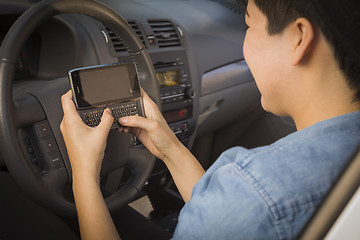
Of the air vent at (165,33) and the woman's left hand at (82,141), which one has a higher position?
the air vent at (165,33)

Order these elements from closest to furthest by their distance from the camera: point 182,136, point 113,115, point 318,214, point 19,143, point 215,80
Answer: point 318,214 < point 19,143 < point 113,115 < point 182,136 < point 215,80

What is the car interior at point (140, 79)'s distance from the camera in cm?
94

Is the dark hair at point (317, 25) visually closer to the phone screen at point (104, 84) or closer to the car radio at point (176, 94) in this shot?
the phone screen at point (104, 84)

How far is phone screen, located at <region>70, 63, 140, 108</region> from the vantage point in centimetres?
98

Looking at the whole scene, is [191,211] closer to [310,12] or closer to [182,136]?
[310,12]

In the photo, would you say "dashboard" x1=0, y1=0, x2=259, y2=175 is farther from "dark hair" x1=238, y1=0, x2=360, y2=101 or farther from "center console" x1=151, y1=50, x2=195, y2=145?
"dark hair" x1=238, y1=0, x2=360, y2=101

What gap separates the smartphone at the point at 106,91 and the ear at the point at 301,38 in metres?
0.52

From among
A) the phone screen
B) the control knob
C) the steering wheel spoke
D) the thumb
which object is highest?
the phone screen

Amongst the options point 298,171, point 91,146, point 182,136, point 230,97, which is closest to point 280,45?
point 298,171

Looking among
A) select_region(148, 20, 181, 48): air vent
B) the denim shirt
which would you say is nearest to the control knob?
select_region(148, 20, 181, 48): air vent

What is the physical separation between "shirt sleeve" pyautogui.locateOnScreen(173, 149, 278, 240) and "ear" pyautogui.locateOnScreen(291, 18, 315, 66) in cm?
24

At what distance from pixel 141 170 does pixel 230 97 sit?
3.61ft

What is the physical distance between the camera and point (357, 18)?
25.0 inches

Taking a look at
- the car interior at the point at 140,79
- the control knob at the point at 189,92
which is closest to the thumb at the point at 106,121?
the car interior at the point at 140,79
